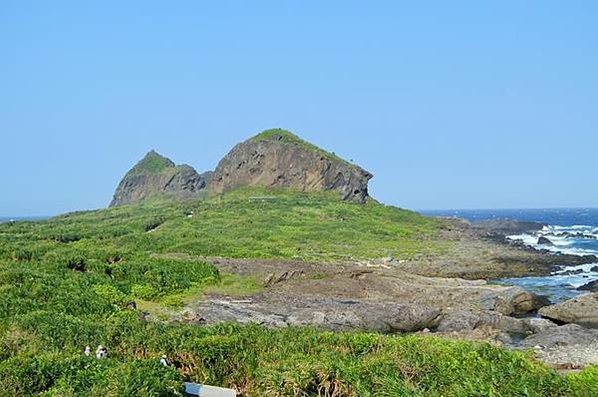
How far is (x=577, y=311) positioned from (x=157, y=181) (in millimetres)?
129969

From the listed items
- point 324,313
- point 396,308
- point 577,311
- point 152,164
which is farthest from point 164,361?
point 152,164

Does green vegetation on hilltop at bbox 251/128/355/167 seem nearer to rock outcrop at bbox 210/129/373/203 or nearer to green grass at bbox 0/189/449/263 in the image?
rock outcrop at bbox 210/129/373/203

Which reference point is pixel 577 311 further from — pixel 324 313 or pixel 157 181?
pixel 157 181

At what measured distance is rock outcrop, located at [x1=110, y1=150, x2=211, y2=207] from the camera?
474ft

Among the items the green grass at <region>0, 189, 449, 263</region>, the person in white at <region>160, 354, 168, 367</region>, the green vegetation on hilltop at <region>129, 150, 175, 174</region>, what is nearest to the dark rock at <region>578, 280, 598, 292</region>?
the green grass at <region>0, 189, 449, 263</region>

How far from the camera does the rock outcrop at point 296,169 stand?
110456 mm

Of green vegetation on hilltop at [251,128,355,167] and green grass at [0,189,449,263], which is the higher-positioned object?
green vegetation on hilltop at [251,128,355,167]

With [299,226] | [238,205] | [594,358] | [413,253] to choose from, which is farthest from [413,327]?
[238,205]

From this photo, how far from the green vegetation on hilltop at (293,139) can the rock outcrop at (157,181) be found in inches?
960

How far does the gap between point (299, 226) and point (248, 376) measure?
199 feet

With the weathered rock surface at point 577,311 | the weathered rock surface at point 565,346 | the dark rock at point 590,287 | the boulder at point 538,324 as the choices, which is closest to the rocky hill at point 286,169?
the dark rock at point 590,287

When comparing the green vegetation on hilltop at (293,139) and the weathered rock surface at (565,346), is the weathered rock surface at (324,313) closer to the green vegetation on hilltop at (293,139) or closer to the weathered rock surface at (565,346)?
the weathered rock surface at (565,346)

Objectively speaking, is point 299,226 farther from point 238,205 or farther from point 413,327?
point 413,327

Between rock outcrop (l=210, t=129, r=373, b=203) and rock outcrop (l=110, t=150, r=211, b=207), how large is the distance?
78.6 ft
